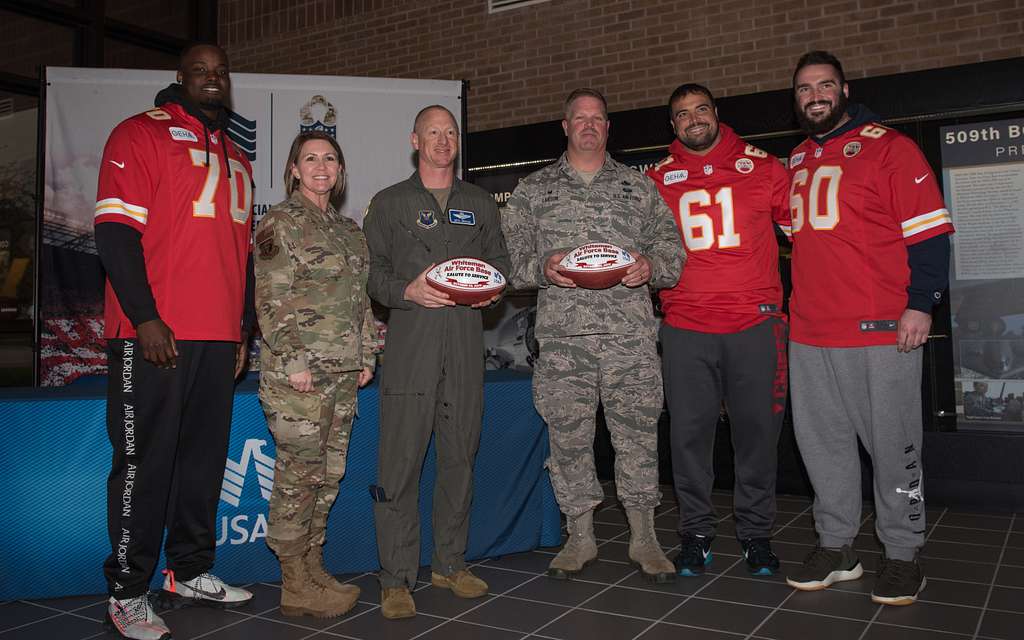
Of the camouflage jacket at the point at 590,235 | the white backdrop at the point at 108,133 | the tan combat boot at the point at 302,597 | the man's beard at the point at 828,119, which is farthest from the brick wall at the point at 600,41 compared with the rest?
the tan combat boot at the point at 302,597

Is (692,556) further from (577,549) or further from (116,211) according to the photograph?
(116,211)

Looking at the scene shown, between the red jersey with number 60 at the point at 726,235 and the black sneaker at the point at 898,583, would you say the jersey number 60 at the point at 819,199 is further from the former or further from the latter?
the black sneaker at the point at 898,583

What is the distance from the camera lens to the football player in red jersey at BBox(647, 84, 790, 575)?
338 cm

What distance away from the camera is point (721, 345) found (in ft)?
11.1

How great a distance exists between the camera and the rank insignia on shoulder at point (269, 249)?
289cm

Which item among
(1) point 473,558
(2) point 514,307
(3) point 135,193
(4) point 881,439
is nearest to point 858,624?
(4) point 881,439

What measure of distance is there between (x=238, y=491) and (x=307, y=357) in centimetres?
84

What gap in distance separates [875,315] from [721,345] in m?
0.60

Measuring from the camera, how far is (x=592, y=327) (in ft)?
10.8

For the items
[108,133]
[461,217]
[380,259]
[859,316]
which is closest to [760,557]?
[859,316]

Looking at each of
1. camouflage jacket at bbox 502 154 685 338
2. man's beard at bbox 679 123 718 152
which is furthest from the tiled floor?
man's beard at bbox 679 123 718 152

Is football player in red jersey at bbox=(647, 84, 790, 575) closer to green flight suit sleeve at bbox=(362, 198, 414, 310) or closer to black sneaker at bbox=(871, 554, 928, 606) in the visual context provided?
black sneaker at bbox=(871, 554, 928, 606)

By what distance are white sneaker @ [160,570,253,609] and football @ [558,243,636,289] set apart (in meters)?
1.75

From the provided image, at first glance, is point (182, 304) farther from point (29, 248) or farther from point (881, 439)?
point (29, 248)
